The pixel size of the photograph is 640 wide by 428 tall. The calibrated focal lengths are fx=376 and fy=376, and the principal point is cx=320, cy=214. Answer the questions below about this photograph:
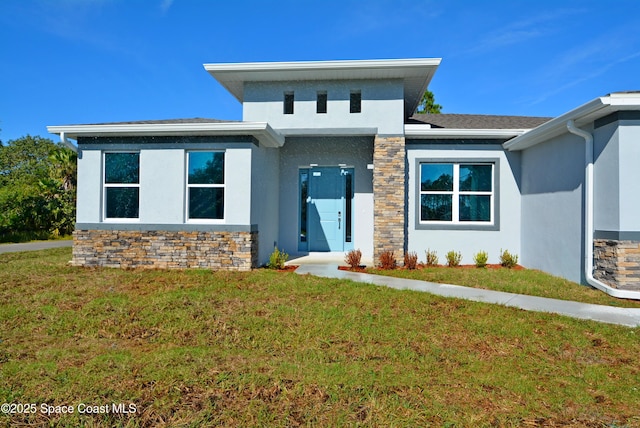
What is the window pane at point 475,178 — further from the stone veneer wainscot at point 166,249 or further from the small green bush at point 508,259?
the stone veneer wainscot at point 166,249

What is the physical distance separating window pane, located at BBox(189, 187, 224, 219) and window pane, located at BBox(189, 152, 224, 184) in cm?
23

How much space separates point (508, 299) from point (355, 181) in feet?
21.4

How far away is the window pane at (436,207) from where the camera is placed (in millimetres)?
11133

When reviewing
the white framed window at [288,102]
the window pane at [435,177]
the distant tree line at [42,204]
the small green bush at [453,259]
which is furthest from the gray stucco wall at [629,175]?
the distant tree line at [42,204]

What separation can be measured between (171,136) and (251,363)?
7.28 meters

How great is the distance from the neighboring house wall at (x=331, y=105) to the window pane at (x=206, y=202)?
2.79 metres

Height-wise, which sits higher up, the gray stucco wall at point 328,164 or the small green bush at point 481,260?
the gray stucco wall at point 328,164

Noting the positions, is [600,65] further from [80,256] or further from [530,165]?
[80,256]

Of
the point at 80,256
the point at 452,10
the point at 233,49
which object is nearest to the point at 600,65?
the point at 452,10

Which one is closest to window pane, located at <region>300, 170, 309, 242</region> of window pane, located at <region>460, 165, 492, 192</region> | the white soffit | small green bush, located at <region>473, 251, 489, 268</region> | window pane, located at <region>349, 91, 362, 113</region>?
window pane, located at <region>349, 91, 362, 113</region>

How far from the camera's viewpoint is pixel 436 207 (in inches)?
440

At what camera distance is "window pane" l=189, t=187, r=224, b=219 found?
31.1 feet

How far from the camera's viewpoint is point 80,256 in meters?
9.76

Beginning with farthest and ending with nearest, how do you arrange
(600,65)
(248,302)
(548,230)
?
(600,65)
(548,230)
(248,302)
